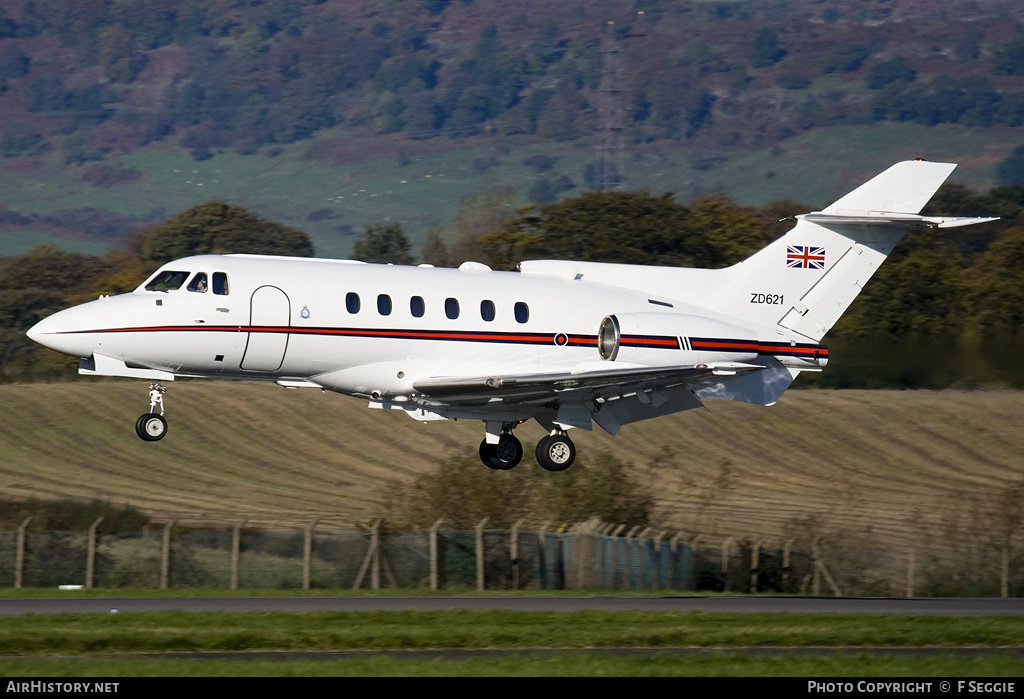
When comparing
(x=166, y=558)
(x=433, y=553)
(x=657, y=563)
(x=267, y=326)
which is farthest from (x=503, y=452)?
(x=166, y=558)

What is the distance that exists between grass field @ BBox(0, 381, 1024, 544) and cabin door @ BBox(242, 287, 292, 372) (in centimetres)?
1349

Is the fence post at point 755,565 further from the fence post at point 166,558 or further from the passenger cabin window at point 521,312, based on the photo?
the fence post at point 166,558

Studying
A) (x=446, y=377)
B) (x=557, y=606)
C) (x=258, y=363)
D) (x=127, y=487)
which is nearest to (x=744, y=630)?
(x=557, y=606)

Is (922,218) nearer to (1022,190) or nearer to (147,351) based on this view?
(147,351)

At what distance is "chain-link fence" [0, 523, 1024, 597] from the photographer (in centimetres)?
2942

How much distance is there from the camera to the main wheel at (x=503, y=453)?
27406mm

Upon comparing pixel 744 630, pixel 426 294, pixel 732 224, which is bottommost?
pixel 744 630

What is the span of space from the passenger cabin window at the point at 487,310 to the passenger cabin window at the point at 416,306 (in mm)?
1138

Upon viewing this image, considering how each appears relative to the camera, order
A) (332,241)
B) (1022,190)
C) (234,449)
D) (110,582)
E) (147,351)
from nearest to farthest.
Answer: (147,351) < (110,582) < (234,449) < (1022,190) < (332,241)

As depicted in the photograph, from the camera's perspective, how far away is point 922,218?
86.1ft

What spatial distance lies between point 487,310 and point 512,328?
0.60 meters

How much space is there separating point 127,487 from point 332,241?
138 metres

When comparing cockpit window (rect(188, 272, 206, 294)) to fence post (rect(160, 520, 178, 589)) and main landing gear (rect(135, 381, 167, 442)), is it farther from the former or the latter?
fence post (rect(160, 520, 178, 589))

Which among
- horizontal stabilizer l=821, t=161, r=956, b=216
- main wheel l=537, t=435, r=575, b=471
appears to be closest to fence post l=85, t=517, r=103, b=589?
main wheel l=537, t=435, r=575, b=471
